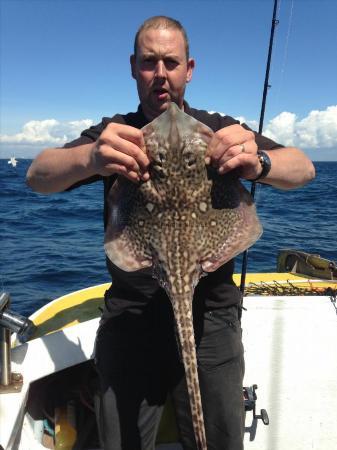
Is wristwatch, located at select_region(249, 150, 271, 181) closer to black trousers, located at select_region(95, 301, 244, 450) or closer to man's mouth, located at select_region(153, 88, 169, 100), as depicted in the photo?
man's mouth, located at select_region(153, 88, 169, 100)

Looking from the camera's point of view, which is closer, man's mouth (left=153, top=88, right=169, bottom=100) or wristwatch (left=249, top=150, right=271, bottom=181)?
wristwatch (left=249, top=150, right=271, bottom=181)

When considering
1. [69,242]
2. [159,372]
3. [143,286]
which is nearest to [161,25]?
[143,286]

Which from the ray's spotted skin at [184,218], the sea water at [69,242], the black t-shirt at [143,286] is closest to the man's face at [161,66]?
the black t-shirt at [143,286]

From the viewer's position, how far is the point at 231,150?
203cm

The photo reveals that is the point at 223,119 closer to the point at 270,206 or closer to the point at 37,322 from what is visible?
the point at 37,322

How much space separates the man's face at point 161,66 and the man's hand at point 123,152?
639mm

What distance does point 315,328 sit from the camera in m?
3.95

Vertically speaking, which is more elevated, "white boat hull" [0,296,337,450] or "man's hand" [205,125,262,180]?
"man's hand" [205,125,262,180]

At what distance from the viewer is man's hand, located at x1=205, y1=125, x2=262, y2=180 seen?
2.03 metres

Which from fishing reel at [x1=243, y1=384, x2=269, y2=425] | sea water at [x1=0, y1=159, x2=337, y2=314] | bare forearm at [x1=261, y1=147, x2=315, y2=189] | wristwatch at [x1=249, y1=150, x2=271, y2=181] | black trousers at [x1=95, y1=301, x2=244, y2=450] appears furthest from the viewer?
sea water at [x1=0, y1=159, x2=337, y2=314]

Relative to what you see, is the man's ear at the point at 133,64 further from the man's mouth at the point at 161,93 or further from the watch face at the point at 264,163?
the watch face at the point at 264,163

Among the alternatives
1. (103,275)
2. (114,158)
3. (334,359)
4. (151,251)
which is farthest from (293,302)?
(103,275)

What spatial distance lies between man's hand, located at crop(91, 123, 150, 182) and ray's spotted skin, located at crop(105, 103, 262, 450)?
74 mm

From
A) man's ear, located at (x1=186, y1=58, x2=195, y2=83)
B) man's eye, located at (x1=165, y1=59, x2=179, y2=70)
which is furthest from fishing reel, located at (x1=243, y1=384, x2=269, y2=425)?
man's eye, located at (x1=165, y1=59, x2=179, y2=70)
